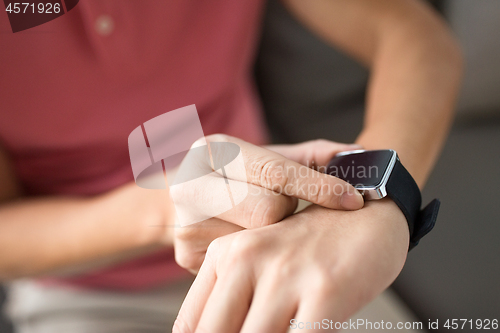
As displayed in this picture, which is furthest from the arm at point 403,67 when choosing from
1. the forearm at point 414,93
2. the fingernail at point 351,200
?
the fingernail at point 351,200

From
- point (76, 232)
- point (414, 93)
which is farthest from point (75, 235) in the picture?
point (414, 93)

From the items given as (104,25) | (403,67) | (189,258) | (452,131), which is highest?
(104,25)

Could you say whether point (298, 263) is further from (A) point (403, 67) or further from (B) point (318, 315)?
(A) point (403, 67)

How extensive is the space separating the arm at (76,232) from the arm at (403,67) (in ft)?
1.14

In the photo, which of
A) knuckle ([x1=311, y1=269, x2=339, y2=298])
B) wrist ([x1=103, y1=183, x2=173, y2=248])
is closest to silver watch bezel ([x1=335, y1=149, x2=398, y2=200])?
knuckle ([x1=311, y1=269, x2=339, y2=298])

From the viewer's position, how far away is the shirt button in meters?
0.51

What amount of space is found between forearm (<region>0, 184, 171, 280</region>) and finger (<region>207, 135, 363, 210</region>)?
186 millimetres

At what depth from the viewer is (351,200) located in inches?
14.6

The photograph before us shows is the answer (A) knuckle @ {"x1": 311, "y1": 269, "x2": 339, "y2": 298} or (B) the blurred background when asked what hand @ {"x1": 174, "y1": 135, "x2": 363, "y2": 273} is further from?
(B) the blurred background

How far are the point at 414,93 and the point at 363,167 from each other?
26 centimetres

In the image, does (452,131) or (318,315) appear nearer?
(318,315)

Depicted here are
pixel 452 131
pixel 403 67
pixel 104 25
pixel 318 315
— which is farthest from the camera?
pixel 452 131

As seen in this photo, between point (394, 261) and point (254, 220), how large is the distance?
0.14m

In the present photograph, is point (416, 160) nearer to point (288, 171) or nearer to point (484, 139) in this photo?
point (288, 171)
